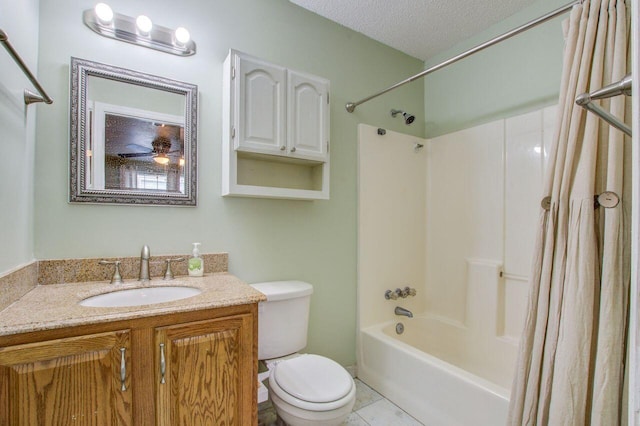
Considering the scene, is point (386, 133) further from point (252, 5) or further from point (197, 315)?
point (197, 315)

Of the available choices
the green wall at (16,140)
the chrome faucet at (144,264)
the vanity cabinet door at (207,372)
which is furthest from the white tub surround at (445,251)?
the green wall at (16,140)

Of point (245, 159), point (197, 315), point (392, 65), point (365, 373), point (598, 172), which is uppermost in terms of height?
point (392, 65)

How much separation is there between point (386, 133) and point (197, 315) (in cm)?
187

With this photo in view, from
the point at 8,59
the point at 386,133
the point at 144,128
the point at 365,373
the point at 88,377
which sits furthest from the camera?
the point at 386,133

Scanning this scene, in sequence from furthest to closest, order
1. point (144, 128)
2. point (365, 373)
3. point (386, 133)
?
point (386, 133)
point (365, 373)
point (144, 128)

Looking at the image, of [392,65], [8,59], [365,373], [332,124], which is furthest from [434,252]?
[8,59]

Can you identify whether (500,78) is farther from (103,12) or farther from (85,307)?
(85,307)

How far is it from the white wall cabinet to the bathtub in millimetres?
1097

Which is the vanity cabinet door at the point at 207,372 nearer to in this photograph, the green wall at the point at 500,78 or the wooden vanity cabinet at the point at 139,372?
the wooden vanity cabinet at the point at 139,372

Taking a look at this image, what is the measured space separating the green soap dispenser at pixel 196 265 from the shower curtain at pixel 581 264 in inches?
57.3

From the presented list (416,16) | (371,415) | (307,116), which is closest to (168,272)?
(307,116)

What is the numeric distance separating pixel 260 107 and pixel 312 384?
1398 millimetres

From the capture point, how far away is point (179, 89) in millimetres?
1655

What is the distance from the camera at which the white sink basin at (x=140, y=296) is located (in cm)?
128
